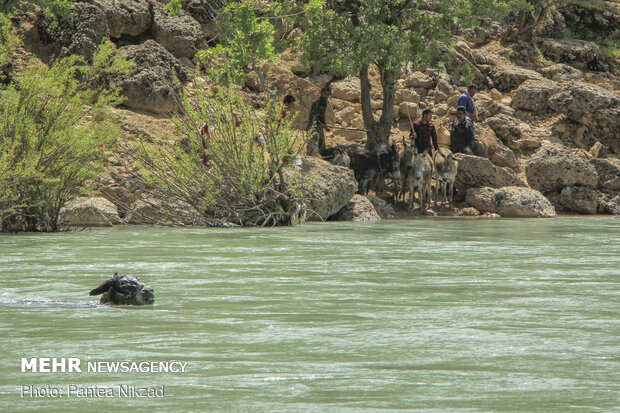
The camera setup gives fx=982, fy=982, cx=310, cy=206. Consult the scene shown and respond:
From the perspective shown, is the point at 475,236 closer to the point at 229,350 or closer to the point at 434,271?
the point at 434,271

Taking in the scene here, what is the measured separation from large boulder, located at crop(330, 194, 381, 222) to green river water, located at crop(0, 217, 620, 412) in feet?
23.5

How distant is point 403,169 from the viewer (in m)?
22.9

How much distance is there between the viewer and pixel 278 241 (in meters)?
14.7

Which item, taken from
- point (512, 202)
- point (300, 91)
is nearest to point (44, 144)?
point (512, 202)

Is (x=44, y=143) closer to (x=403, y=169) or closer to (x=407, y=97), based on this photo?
(x=403, y=169)

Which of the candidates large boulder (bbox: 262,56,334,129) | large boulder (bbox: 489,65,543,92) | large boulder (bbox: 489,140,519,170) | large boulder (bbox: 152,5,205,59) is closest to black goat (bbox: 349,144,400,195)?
large boulder (bbox: 262,56,334,129)

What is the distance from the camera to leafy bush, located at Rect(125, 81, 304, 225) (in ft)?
56.0

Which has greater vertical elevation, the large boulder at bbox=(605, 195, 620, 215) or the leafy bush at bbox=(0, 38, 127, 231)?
the leafy bush at bbox=(0, 38, 127, 231)

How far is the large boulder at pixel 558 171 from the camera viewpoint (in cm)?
2472

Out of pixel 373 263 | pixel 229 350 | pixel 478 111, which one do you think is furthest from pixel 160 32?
pixel 229 350

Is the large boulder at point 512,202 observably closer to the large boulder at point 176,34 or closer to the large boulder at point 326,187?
the large boulder at point 326,187

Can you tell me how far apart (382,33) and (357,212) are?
4.23 m

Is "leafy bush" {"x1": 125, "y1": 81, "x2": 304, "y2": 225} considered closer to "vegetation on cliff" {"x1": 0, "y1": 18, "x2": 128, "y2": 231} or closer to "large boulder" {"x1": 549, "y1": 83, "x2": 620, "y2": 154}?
"vegetation on cliff" {"x1": 0, "y1": 18, "x2": 128, "y2": 231}

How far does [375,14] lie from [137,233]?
917 cm
